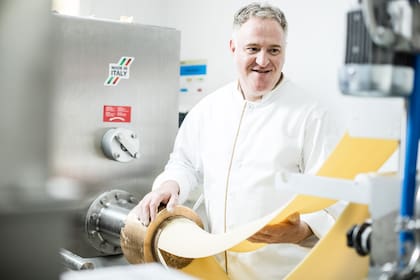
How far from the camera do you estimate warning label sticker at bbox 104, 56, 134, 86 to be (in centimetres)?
193

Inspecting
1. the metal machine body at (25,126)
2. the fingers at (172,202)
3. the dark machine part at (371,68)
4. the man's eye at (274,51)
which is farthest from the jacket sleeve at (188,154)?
the metal machine body at (25,126)

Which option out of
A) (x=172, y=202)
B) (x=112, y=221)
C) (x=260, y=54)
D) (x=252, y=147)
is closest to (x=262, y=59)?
(x=260, y=54)

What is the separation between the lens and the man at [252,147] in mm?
1645

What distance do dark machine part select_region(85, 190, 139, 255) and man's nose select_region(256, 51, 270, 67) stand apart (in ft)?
2.08

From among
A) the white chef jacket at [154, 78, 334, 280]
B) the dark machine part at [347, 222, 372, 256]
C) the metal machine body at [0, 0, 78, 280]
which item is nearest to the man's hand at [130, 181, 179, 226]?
the white chef jacket at [154, 78, 334, 280]

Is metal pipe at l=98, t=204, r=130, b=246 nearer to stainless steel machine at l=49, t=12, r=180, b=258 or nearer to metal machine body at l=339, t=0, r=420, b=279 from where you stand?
stainless steel machine at l=49, t=12, r=180, b=258

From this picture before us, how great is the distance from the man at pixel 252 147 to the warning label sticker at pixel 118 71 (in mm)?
310

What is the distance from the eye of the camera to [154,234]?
1.51 m

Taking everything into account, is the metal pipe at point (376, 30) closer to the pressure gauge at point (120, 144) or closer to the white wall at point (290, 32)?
the white wall at point (290, 32)

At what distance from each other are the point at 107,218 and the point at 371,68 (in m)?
1.30

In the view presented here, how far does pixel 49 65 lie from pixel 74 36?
1429 mm

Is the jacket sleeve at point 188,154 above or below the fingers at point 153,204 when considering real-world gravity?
above

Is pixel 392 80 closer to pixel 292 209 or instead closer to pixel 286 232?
pixel 292 209

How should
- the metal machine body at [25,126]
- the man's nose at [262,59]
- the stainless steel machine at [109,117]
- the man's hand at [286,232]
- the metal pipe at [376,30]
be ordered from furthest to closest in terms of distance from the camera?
1. the stainless steel machine at [109,117]
2. the man's nose at [262,59]
3. the man's hand at [286,232]
4. the metal pipe at [376,30]
5. the metal machine body at [25,126]
